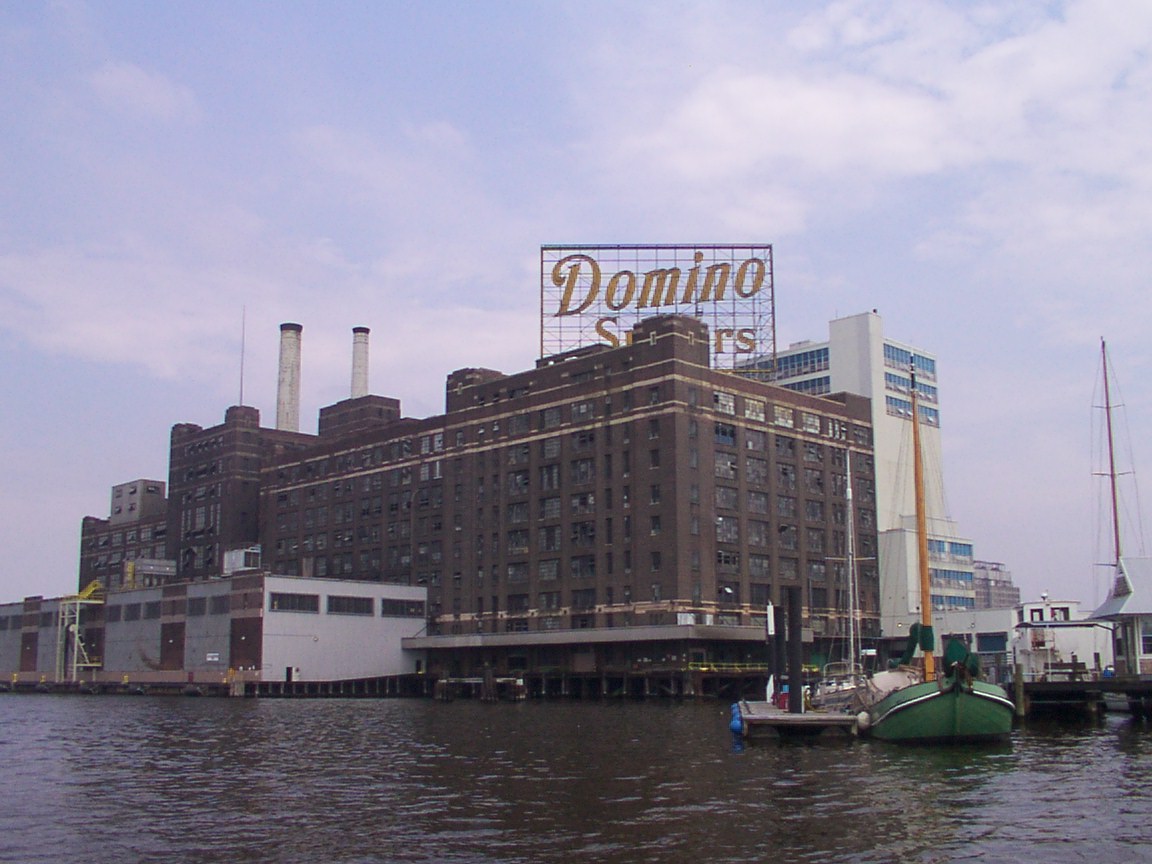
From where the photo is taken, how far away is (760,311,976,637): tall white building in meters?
159

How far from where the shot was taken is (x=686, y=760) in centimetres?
5431

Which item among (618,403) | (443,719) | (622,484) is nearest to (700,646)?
(622,484)

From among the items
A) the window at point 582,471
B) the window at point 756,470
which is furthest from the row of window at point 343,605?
the window at point 756,470

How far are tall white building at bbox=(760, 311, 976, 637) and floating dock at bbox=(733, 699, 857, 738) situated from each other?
98.9 metres

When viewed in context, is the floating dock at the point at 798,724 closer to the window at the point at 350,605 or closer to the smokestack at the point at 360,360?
the window at the point at 350,605

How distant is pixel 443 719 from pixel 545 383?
67.9 m

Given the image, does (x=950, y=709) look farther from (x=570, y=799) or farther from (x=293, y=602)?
(x=293, y=602)

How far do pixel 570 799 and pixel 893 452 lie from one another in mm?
134067

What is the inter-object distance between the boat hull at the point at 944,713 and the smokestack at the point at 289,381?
481 ft

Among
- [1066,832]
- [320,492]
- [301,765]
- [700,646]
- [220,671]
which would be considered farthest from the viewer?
[320,492]

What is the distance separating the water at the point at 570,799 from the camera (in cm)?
3206

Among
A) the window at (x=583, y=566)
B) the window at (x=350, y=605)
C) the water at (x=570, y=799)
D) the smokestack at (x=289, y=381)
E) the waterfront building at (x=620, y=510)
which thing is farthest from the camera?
the smokestack at (x=289, y=381)

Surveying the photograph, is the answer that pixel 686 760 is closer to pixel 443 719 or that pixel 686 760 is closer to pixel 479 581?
pixel 443 719

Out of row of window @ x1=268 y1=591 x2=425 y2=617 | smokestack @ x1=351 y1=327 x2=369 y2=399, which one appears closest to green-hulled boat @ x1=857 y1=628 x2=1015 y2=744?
row of window @ x1=268 y1=591 x2=425 y2=617
